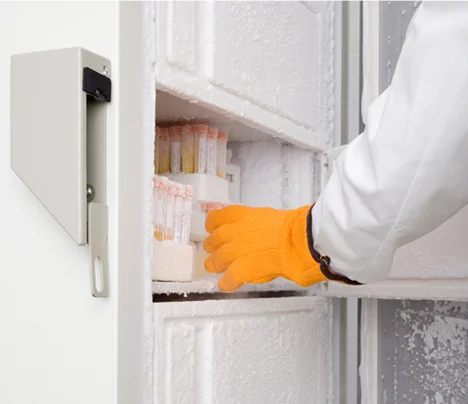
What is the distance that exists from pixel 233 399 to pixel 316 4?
92 centimetres

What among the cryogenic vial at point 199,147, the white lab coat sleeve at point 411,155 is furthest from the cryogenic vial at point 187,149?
the white lab coat sleeve at point 411,155

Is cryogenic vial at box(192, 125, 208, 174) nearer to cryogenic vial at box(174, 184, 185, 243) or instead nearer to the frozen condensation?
cryogenic vial at box(174, 184, 185, 243)

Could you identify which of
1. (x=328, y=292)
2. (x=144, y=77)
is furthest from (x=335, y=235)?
(x=328, y=292)

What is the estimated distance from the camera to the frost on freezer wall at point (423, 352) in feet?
5.02

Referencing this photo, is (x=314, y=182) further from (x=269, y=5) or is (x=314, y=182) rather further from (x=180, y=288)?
(x=180, y=288)

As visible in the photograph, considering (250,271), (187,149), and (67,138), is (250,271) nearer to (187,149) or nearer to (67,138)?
(187,149)

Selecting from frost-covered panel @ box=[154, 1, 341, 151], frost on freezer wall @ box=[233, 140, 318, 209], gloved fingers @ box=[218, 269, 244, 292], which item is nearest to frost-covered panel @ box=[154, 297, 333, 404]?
gloved fingers @ box=[218, 269, 244, 292]

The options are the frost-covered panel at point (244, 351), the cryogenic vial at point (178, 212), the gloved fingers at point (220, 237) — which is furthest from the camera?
the gloved fingers at point (220, 237)

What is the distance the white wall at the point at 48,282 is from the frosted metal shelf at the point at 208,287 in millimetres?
145

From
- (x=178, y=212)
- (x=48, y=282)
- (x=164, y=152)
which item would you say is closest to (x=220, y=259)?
(x=178, y=212)

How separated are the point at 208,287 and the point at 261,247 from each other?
0.41ft

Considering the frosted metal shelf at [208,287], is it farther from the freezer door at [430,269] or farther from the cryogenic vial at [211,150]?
the cryogenic vial at [211,150]

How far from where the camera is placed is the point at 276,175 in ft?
5.35

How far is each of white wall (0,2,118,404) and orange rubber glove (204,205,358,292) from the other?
0.33m
